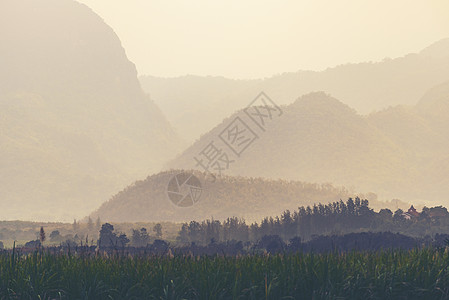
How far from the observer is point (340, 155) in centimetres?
17225

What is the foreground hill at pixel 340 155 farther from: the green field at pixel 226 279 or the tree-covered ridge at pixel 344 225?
the green field at pixel 226 279

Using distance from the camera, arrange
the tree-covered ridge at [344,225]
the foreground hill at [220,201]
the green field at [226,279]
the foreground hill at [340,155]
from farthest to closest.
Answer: the foreground hill at [340,155] < the foreground hill at [220,201] < the tree-covered ridge at [344,225] < the green field at [226,279]

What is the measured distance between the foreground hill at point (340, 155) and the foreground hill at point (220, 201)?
37508mm

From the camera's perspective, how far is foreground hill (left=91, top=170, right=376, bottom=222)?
109 metres

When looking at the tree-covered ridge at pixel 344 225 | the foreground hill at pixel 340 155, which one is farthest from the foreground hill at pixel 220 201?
the tree-covered ridge at pixel 344 225

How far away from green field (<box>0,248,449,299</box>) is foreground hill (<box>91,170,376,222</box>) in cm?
8438

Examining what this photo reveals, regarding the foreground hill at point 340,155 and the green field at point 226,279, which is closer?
the green field at point 226,279

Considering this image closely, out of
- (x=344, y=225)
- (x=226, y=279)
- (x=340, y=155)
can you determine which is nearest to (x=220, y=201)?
(x=344, y=225)

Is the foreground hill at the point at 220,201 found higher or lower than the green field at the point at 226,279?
higher

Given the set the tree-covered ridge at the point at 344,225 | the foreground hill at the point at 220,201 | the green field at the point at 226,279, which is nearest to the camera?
the green field at the point at 226,279

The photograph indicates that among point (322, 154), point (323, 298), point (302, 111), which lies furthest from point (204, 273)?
point (302, 111)

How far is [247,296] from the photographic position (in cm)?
1683

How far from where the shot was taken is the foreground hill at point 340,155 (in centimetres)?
16288

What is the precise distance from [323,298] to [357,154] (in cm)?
16172
